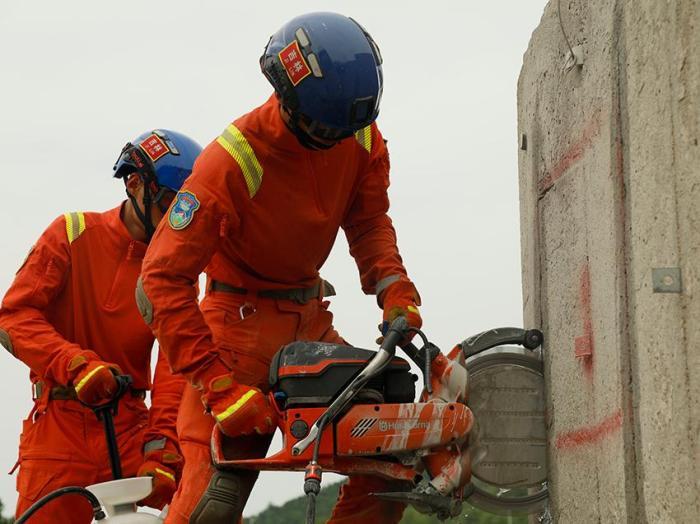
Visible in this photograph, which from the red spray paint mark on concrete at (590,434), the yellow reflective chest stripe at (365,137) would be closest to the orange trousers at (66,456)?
the yellow reflective chest stripe at (365,137)

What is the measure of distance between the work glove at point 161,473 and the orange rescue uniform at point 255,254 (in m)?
1.01

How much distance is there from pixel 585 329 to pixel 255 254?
1.24 m

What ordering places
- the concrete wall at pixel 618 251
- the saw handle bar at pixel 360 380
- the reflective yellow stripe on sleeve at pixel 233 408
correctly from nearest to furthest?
the concrete wall at pixel 618 251, the saw handle bar at pixel 360 380, the reflective yellow stripe on sleeve at pixel 233 408

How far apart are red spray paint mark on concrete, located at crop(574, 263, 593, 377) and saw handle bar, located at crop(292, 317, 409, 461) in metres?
0.61

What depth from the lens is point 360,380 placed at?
13.0 ft

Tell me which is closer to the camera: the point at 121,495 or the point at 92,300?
the point at 121,495

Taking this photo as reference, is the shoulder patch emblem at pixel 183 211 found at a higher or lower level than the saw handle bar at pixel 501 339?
higher

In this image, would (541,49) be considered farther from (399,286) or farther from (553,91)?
(399,286)

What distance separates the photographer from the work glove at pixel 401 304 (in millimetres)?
4508

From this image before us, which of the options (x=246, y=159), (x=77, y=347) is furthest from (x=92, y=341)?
(x=246, y=159)

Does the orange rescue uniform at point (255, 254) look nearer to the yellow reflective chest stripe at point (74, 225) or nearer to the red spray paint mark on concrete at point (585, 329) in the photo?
the red spray paint mark on concrete at point (585, 329)

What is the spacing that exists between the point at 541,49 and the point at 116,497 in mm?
2490

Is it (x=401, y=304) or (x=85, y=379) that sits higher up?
(x=401, y=304)

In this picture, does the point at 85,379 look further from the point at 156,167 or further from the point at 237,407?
the point at 237,407
